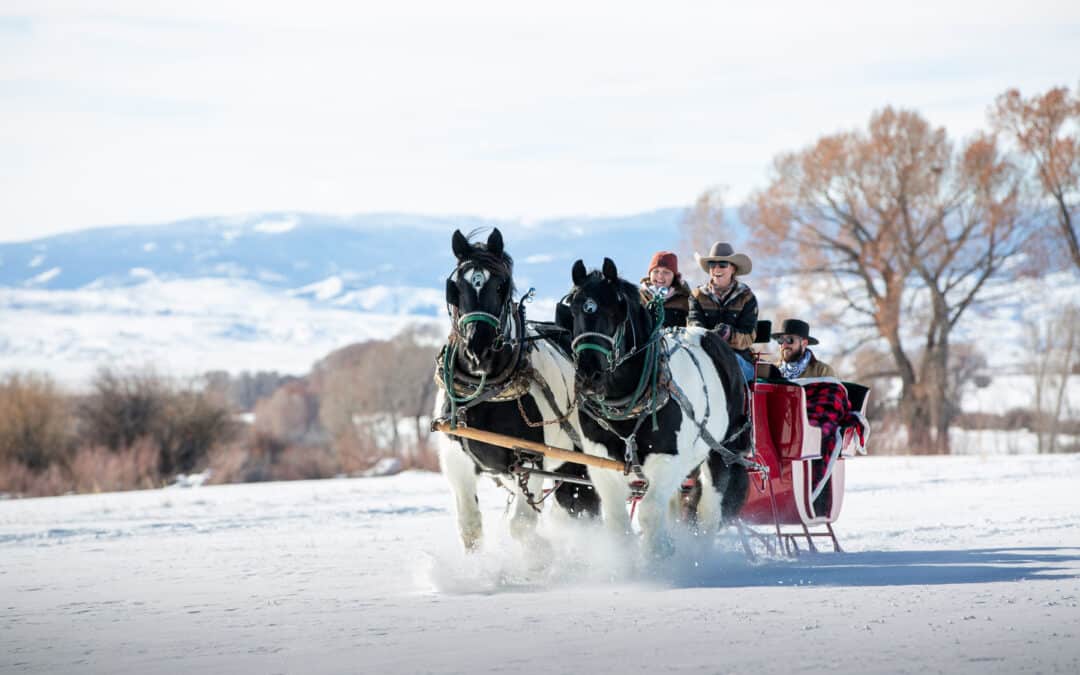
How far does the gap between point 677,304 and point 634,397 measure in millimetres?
2363

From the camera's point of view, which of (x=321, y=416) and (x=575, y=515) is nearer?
(x=575, y=515)

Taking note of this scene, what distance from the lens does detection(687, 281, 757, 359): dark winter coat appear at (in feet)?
32.7

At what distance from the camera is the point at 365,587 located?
28.7 ft

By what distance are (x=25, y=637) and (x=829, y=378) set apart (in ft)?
19.8

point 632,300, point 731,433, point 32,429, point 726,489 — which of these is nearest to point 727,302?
point 731,433

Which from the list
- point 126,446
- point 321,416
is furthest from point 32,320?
point 126,446

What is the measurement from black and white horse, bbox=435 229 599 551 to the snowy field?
0.57 metres

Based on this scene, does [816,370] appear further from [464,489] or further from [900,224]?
[900,224]

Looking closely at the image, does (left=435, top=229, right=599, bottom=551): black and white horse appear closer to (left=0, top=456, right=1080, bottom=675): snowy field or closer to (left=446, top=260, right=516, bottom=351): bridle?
(left=446, top=260, right=516, bottom=351): bridle

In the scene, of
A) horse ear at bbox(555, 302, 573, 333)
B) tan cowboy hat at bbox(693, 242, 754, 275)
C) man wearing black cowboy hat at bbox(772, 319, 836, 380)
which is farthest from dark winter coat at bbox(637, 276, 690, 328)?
horse ear at bbox(555, 302, 573, 333)

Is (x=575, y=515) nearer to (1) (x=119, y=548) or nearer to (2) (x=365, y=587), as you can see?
(2) (x=365, y=587)

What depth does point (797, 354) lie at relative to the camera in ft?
35.5

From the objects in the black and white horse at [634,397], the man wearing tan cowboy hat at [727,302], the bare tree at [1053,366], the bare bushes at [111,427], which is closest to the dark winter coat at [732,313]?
the man wearing tan cowboy hat at [727,302]

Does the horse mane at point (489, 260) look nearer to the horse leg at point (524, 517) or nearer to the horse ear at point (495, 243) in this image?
the horse ear at point (495, 243)
